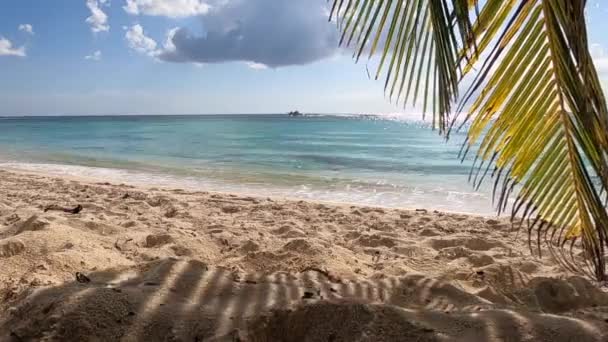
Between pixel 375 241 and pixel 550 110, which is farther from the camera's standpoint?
pixel 375 241

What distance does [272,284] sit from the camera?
2.13 m

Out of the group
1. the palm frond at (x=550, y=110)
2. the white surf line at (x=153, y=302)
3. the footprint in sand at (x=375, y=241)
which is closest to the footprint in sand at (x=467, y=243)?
the footprint in sand at (x=375, y=241)

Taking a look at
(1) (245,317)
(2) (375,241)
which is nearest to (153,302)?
(1) (245,317)

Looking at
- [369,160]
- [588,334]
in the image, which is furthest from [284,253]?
[369,160]

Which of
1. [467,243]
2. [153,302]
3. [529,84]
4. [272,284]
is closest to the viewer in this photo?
[529,84]

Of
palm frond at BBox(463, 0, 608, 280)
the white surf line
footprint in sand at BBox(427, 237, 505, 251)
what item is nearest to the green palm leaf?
palm frond at BBox(463, 0, 608, 280)

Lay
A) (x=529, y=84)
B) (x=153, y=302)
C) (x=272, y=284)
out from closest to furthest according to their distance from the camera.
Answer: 1. (x=529, y=84)
2. (x=153, y=302)
3. (x=272, y=284)

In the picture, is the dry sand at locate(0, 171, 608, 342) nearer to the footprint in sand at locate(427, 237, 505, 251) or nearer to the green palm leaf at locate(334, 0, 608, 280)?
the footprint in sand at locate(427, 237, 505, 251)

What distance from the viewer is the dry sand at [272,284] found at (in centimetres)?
158

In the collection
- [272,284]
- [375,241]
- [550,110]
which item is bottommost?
[375,241]

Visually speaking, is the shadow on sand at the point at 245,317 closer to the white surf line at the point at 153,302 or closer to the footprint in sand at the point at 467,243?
the white surf line at the point at 153,302

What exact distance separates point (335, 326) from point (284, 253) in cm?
141

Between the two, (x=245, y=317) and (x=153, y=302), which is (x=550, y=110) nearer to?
(x=245, y=317)

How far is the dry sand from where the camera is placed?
158 centimetres
